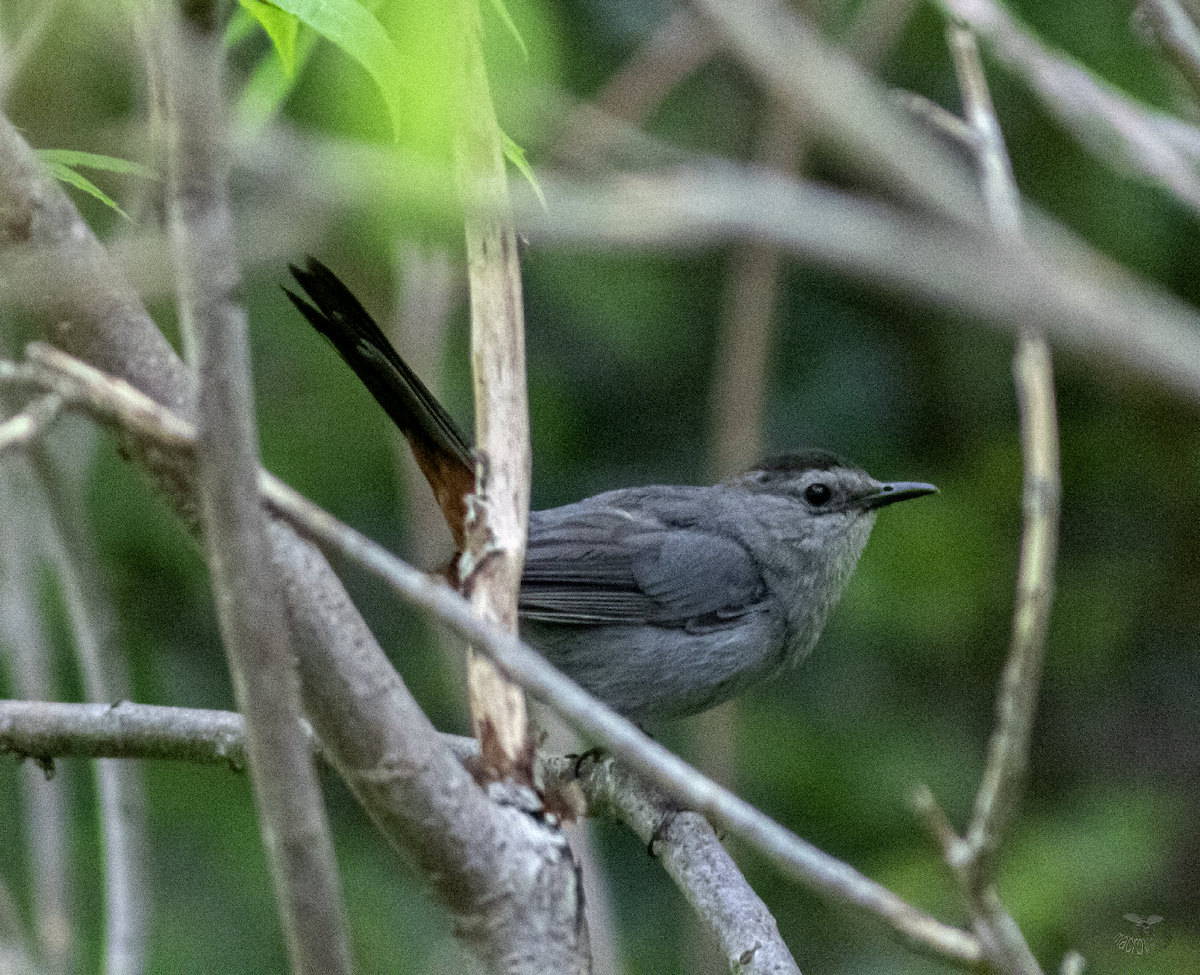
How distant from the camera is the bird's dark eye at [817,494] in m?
4.65

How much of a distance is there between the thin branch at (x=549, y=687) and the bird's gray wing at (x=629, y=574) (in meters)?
2.84

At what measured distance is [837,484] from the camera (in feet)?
15.2

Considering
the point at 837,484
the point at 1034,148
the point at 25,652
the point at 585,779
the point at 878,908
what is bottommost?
the point at 878,908

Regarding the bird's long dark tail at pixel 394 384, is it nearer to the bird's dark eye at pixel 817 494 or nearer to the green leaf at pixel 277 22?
the green leaf at pixel 277 22

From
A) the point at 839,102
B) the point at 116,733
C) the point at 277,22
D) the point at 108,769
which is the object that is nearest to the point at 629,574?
the point at 108,769

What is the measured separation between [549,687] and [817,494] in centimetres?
333

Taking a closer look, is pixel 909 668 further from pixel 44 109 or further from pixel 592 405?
pixel 44 109

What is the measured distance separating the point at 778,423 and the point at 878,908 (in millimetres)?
4670

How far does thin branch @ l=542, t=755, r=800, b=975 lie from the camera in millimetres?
2559

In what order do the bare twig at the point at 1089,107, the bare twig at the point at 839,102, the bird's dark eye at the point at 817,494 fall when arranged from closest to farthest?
the bare twig at the point at 839,102 → the bare twig at the point at 1089,107 → the bird's dark eye at the point at 817,494

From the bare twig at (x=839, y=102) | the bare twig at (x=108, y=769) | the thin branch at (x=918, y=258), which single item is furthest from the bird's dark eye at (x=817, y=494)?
the thin branch at (x=918, y=258)

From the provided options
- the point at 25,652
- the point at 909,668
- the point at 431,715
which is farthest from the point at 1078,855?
the point at 25,652

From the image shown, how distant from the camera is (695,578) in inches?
179

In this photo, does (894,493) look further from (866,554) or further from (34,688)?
(34,688)
